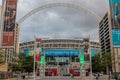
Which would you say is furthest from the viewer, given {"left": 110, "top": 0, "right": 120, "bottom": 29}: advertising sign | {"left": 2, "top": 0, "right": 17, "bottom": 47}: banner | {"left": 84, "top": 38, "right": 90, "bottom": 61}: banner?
{"left": 84, "top": 38, "right": 90, "bottom": 61}: banner

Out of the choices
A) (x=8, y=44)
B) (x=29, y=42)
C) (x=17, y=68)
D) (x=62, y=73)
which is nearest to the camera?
(x=8, y=44)

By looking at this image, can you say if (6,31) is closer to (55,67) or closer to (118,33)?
(118,33)

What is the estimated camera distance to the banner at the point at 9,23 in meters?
40.1

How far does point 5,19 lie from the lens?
1607 inches

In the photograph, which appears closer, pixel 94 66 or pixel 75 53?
pixel 94 66

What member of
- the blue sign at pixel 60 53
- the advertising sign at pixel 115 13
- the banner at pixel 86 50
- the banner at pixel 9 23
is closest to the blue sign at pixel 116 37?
the advertising sign at pixel 115 13

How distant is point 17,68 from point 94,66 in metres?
34.6

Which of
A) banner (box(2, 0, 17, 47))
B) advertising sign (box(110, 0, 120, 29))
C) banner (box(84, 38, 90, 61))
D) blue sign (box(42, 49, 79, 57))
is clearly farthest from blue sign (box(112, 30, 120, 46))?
blue sign (box(42, 49, 79, 57))

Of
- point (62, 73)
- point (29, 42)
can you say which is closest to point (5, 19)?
point (62, 73)

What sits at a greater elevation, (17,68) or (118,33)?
(118,33)

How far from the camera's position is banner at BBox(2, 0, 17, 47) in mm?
40125

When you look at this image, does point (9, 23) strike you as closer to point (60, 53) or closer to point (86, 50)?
point (86, 50)

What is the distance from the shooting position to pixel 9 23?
40.7 meters

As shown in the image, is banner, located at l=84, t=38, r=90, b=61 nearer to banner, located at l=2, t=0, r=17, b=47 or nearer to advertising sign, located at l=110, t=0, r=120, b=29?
advertising sign, located at l=110, t=0, r=120, b=29
